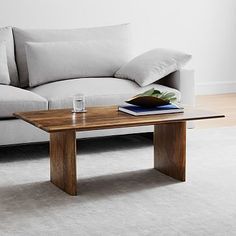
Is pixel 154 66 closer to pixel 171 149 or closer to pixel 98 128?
pixel 171 149

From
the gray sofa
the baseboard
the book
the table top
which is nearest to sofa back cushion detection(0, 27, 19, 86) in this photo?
the gray sofa

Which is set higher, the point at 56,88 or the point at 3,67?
the point at 3,67

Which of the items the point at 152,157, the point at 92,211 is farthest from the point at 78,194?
the point at 152,157

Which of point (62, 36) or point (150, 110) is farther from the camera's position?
point (62, 36)

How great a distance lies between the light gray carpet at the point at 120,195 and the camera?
2.92 metres

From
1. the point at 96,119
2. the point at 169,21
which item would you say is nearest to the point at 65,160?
the point at 96,119

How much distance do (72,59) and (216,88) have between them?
8.39 feet

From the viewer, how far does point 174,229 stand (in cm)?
287

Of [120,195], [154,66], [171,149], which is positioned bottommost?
[120,195]

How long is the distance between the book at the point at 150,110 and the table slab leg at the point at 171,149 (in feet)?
0.29

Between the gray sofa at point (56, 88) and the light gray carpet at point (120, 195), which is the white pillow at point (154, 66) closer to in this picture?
the gray sofa at point (56, 88)

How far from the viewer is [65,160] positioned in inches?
134

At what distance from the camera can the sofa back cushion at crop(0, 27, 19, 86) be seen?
482cm

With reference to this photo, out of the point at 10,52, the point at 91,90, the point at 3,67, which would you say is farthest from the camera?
the point at 10,52
